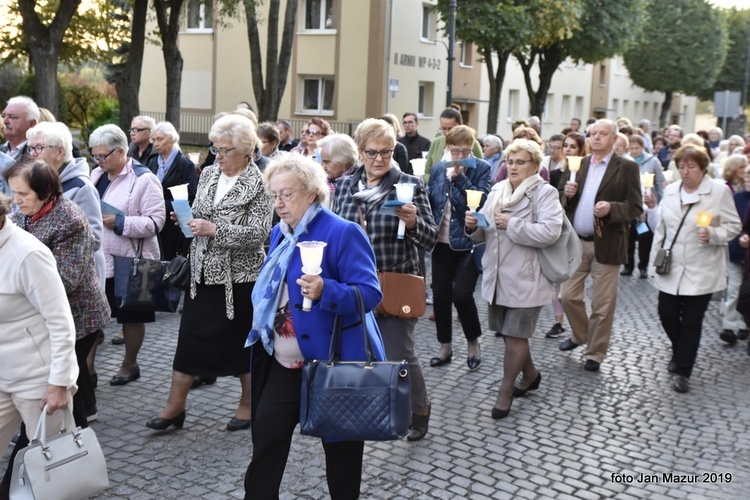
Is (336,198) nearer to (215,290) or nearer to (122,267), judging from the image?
(215,290)

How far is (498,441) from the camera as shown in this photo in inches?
245

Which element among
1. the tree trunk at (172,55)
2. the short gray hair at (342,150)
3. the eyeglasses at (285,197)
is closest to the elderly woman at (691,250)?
the short gray hair at (342,150)

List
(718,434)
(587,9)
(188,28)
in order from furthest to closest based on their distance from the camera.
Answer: (188,28) < (587,9) < (718,434)

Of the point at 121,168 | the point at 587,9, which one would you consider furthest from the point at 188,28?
the point at 121,168

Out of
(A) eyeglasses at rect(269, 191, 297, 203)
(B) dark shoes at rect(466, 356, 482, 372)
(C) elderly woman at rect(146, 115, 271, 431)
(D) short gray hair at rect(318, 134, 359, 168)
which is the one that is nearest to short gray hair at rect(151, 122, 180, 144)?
(C) elderly woman at rect(146, 115, 271, 431)

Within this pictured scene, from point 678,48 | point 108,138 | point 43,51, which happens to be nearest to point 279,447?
point 108,138

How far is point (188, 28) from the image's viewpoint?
40.1 m

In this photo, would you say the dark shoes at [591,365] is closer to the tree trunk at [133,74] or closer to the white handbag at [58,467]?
the white handbag at [58,467]

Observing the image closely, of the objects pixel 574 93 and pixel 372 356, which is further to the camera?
pixel 574 93

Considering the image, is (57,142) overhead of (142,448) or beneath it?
overhead

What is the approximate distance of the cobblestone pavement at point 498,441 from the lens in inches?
212

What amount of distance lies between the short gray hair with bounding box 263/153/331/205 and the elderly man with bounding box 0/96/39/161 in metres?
3.97

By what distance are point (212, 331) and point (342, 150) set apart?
1.45 m

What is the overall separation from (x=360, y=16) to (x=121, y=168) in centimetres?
3025
